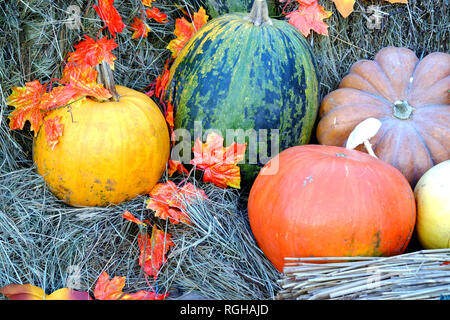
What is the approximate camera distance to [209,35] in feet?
8.43

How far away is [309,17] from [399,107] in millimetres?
723

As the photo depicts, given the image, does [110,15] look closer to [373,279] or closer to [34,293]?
[34,293]

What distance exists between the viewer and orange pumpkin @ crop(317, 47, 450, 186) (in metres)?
2.53

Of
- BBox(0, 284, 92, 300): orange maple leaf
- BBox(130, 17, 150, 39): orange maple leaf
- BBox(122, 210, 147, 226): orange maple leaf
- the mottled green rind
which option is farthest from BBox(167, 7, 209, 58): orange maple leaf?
BBox(0, 284, 92, 300): orange maple leaf

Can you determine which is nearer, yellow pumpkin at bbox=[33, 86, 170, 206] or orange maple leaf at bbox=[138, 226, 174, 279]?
orange maple leaf at bbox=[138, 226, 174, 279]

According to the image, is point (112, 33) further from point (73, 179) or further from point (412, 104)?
point (412, 104)

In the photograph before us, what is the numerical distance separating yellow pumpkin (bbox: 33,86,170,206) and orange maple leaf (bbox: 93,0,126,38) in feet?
1.27

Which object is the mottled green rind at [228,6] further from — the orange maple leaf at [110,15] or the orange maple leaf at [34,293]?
the orange maple leaf at [34,293]

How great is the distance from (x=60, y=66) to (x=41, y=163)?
0.50m

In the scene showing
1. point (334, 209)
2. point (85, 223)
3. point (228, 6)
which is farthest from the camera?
point (228, 6)

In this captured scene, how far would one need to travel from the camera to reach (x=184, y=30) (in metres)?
2.92

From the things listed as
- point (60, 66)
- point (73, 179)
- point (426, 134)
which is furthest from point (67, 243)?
point (426, 134)

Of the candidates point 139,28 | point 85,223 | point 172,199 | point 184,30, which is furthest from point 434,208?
point 139,28

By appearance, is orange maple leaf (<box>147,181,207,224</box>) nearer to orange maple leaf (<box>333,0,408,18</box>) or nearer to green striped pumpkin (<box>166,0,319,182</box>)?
green striped pumpkin (<box>166,0,319,182</box>)
